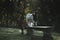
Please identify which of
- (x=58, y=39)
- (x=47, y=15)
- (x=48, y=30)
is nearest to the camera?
(x=47, y=15)

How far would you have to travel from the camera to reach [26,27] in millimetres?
5480

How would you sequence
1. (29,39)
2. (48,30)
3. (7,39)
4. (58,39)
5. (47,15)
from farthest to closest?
(7,39) → (29,39) → (58,39) → (48,30) → (47,15)

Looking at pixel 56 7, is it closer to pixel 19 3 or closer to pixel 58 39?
pixel 58 39

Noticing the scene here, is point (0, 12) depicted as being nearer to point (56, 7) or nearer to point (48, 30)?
point (48, 30)

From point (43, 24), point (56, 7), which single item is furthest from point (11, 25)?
point (56, 7)

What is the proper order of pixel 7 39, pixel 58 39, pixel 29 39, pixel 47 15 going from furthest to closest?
pixel 7 39 → pixel 29 39 → pixel 58 39 → pixel 47 15

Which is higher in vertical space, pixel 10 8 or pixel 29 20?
pixel 10 8

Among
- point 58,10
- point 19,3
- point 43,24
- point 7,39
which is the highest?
point 19,3

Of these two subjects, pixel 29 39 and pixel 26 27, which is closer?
pixel 29 39

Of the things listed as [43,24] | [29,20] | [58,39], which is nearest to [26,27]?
[29,20]

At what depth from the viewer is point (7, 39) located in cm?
546

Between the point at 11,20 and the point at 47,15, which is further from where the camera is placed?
the point at 11,20

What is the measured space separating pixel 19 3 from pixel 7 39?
1.06 meters

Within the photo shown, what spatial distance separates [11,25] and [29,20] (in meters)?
0.55
